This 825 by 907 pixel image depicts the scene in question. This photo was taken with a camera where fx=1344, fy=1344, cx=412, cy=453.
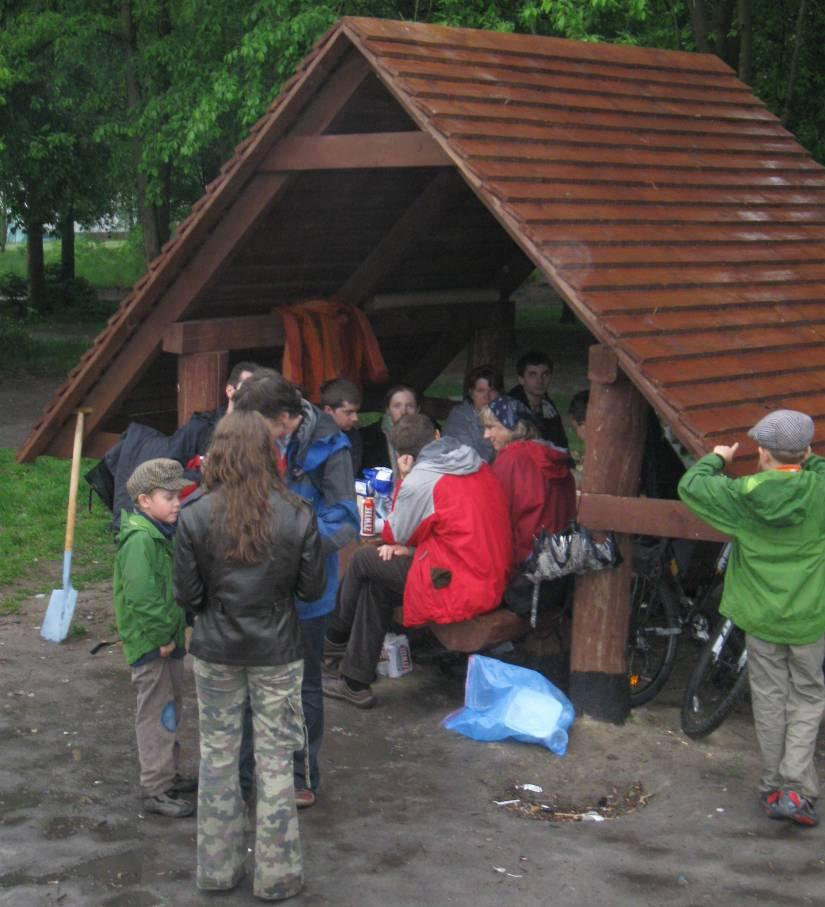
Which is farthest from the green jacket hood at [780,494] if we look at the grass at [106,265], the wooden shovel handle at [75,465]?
the grass at [106,265]

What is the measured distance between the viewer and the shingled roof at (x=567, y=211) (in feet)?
19.3

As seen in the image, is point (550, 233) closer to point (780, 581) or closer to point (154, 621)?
point (780, 581)

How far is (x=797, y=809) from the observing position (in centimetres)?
530

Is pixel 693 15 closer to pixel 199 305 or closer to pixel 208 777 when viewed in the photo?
pixel 199 305

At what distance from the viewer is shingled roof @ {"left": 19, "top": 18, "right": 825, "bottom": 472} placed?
5883 millimetres

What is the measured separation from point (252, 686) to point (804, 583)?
7.18 ft

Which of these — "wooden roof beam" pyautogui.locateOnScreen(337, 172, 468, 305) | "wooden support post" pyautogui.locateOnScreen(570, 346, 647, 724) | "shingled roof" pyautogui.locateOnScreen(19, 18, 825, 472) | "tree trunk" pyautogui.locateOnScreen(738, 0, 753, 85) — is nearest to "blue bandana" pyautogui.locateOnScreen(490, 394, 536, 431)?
"wooden support post" pyautogui.locateOnScreen(570, 346, 647, 724)

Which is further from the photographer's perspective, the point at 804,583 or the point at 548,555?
the point at 548,555

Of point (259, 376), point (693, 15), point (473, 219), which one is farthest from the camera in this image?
point (693, 15)

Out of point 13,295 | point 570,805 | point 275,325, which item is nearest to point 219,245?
point 275,325

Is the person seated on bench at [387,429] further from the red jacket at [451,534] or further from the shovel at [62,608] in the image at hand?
the shovel at [62,608]

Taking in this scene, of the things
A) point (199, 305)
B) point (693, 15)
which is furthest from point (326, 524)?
point (693, 15)

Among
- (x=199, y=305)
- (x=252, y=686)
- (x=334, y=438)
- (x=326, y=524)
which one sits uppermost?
(x=199, y=305)

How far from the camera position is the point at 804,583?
206 inches
